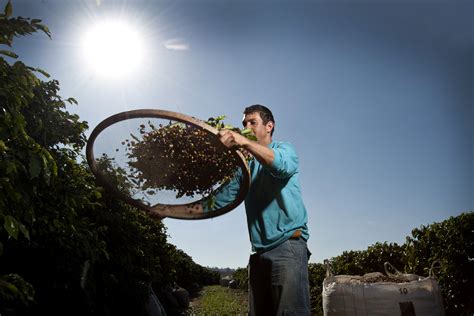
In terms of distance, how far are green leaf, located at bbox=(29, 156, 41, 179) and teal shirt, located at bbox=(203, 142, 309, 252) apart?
1.43m

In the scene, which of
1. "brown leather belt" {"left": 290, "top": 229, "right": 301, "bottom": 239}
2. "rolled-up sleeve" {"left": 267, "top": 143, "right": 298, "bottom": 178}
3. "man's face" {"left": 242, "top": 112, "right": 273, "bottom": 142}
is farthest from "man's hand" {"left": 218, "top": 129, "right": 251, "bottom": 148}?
"brown leather belt" {"left": 290, "top": 229, "right": 301, "bottom": 239}

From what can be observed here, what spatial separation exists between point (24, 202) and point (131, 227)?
403cm

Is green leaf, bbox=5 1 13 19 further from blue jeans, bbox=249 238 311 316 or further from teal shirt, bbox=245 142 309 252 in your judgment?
blue jeans, bbox=249 238 311 316

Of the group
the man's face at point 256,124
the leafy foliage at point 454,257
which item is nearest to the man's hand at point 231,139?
the man's face at point 256,124

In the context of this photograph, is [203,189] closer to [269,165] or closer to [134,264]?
[269,165]

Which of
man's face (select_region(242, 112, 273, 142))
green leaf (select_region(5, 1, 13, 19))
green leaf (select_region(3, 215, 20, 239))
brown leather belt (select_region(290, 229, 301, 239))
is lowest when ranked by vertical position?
brown leather belt (select_region(290, 229, 301, 239))

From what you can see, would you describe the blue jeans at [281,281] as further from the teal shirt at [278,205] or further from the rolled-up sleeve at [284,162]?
the rolled-up sleeve at [284,162]

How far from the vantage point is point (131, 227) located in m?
6.90

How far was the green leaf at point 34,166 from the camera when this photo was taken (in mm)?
2787

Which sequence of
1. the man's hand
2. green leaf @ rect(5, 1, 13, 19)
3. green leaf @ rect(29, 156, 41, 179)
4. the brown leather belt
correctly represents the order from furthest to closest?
green leaf @ rect(5, 1, 13, 19) → green leaf @ rect(29, 156, 41, 179) → the brown leather belt → the man's hand

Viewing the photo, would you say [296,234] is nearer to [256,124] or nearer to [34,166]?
[256,124]

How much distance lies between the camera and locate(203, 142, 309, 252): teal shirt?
7.15ft

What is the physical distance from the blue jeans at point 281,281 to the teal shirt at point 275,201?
0.06 metres

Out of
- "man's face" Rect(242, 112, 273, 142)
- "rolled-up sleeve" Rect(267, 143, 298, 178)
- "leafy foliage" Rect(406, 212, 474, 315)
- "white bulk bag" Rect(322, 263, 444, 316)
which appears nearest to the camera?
"rolled-up sleeve" Rect(267, 143, 298, 178)
